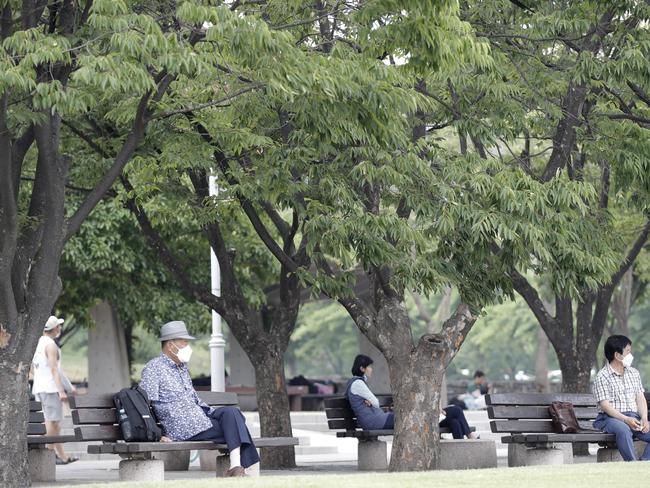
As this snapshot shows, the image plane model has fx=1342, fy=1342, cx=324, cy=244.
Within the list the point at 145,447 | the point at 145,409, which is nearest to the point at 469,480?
the point at 145,447

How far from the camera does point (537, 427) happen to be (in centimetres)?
1447

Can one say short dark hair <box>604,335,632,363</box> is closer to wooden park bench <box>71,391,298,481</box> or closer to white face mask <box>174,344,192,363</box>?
wooden park bench <box>71,391,298,481</box>

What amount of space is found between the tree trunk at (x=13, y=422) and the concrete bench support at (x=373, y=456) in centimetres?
530

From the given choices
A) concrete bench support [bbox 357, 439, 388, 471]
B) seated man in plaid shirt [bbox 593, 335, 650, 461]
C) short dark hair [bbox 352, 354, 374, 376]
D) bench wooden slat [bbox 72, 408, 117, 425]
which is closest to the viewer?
bench wooden slat [bbox 72, 408, 117, 425]

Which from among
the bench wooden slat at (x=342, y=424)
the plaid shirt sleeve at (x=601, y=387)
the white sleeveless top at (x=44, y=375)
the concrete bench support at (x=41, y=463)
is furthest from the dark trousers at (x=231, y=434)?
the white sleeveless top at (x=44, y=375)

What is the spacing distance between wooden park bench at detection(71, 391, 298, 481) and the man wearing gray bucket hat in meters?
0.15

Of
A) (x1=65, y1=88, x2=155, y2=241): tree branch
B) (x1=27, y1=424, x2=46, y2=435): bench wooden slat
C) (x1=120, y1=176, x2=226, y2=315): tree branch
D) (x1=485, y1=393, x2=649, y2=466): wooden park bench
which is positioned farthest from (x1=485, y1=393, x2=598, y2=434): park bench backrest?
(x1=27, y1=424, x2=46, y2=435): bench wooden slat

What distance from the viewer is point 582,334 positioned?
18766 mm

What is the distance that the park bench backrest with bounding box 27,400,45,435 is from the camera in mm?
15125

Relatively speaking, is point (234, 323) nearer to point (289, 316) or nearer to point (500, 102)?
point (289, 316)

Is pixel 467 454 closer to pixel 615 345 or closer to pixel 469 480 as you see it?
pixel 615 345

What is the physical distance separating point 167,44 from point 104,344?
21.6 meters

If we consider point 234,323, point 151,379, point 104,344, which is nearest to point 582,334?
point 234,323

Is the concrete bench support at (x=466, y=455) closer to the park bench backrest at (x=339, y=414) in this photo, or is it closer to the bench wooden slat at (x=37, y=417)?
the park bench backrest at (x=339, y=414)
